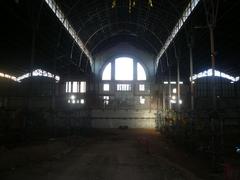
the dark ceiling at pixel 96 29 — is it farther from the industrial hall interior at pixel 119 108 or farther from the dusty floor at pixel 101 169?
the dusty floor at pixel 101 169

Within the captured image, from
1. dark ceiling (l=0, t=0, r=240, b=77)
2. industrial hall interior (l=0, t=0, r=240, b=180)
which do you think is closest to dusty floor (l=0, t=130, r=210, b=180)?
industrial hall interior (l=0, t=0, r=240, b=180)

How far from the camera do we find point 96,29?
4478 centimetres

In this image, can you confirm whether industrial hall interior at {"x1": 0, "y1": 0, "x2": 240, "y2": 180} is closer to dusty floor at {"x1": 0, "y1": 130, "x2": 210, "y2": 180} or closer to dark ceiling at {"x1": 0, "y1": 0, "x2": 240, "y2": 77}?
dusty floor at {"x1": 0, "y1": 130, "x2": 210, "y2": 180}

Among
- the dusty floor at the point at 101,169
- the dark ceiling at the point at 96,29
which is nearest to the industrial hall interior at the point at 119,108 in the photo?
the dusty floor at the point at 101,169

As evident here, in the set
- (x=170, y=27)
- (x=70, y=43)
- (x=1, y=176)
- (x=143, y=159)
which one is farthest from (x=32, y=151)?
(x=170, y=27)

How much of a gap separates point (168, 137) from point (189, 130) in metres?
8.03

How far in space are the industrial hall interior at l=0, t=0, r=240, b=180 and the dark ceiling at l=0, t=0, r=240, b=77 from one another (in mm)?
150

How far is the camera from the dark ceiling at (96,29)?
26.0 m

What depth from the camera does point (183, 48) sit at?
3862cm

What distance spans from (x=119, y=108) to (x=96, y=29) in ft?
45.8

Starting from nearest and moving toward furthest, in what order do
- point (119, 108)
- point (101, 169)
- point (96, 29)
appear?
point (101, 169), point (96, 29), point (119, 108)

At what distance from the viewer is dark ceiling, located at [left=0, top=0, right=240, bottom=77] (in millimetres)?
26047

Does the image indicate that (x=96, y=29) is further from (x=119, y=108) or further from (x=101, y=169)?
(x=101, y=169)

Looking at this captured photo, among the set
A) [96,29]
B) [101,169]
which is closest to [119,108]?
[96,29]
